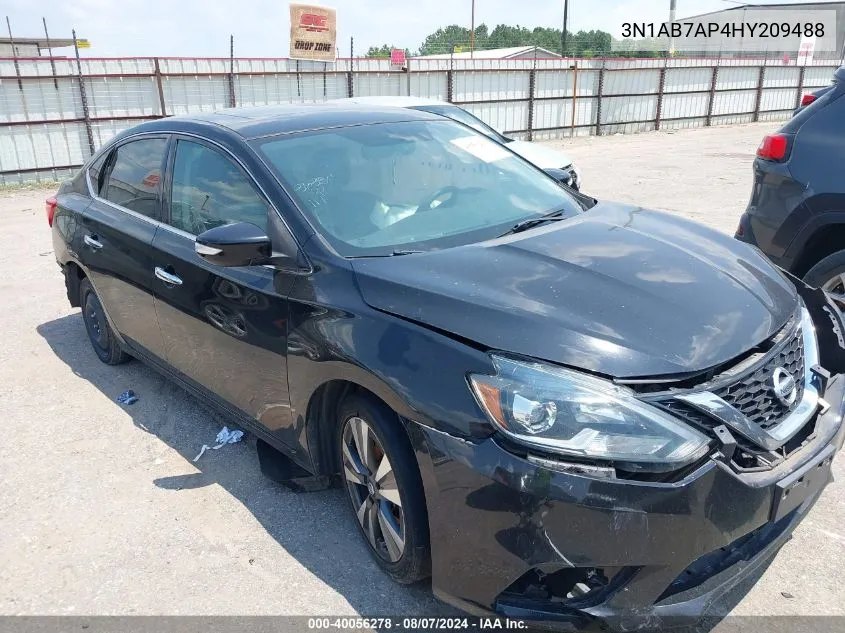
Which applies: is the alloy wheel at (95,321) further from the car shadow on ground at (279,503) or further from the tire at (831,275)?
the tire at (831,275)

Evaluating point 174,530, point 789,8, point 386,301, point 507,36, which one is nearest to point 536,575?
point 386,301

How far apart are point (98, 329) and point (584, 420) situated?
407cm

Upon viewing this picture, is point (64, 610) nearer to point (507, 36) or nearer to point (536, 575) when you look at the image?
point (536, 575)

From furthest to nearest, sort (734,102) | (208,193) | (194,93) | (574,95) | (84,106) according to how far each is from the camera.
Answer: (734,102) < (574,95) < (194,93) < (84,106) < (208,193)

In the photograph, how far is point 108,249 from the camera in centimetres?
425

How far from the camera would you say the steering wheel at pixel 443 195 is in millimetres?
3186

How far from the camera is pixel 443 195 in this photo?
3293 mm

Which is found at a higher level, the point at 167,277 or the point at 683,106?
the point at 167,277

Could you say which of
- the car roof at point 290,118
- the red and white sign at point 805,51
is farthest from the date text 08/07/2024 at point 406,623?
the red and white sign at point 805,51

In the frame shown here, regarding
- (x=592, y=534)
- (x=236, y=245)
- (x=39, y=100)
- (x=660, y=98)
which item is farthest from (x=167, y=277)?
(x=660, y=98)

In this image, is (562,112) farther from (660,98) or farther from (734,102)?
(734,102)

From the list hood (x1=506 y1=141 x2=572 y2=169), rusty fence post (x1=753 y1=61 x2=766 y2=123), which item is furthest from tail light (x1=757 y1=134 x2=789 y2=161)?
rusty fence post (x1=753 y1=61 x2=766 y2=123)

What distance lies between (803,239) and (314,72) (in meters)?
14.3

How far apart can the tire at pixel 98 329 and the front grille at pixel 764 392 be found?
12.9 ft
